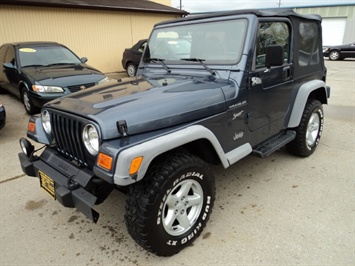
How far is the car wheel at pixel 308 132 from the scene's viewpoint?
395 cm

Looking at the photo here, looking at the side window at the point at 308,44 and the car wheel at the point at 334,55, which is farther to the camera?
the car wheel at the point at 334,55

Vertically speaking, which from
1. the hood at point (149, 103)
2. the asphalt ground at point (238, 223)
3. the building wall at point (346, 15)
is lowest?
the asphalt ground at point (238, 223)

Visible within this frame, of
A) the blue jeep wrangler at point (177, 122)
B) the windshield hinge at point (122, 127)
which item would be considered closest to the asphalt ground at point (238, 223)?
the blue jeep wrangler at point (177, 122)

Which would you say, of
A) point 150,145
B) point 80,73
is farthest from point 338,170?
point 80,73

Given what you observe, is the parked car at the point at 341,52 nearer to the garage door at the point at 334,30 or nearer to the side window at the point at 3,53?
the garage door at the point at 334,30

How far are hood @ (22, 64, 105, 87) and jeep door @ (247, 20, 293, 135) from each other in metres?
4.14

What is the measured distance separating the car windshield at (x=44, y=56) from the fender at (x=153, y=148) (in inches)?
225

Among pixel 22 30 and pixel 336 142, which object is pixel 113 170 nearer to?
pixel 336 142

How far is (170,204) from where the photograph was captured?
238 cm

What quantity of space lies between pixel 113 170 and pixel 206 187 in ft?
3.14

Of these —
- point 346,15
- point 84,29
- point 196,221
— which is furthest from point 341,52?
point 196,221

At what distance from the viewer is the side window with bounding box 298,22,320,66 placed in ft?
12.5

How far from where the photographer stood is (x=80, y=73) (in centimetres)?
645

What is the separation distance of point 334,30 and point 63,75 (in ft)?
95.8
